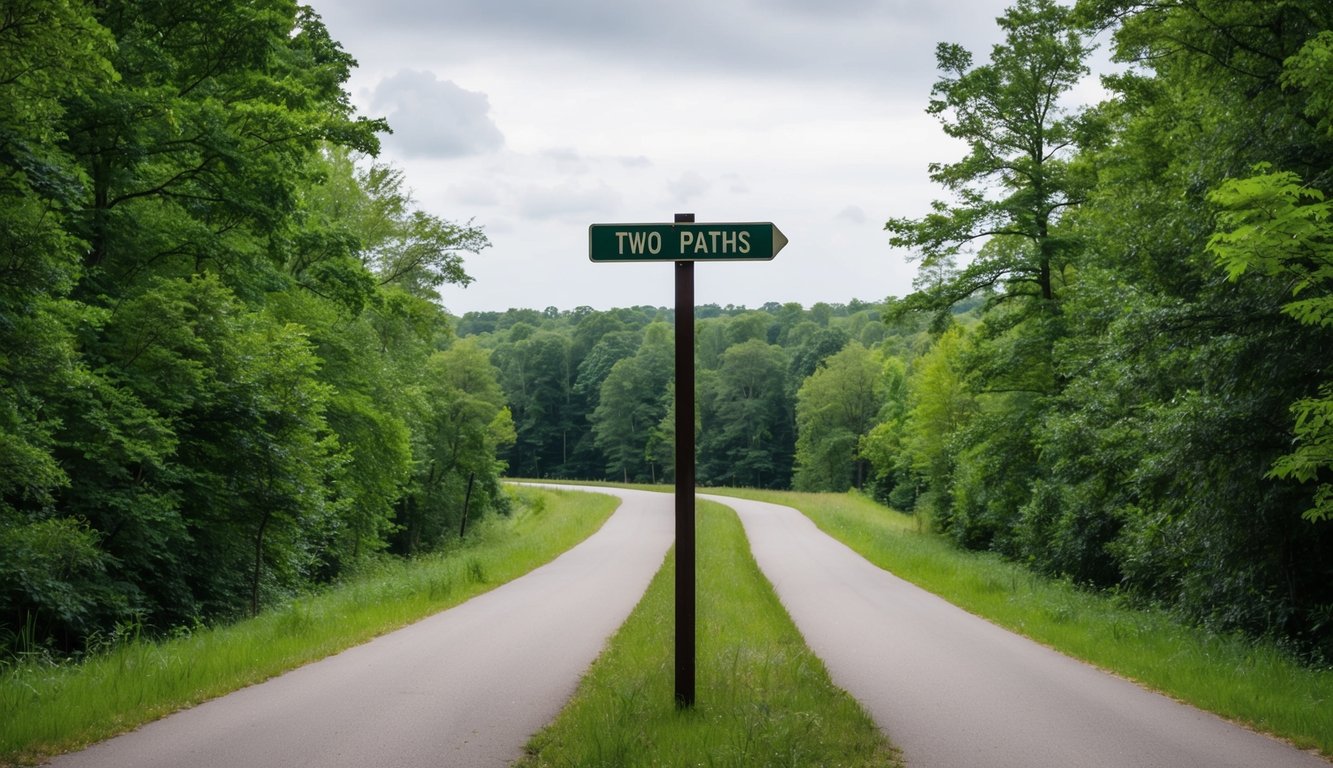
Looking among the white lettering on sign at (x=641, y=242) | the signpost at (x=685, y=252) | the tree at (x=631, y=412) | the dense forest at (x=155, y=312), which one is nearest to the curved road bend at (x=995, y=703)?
the signpost at (x=685, y=252)

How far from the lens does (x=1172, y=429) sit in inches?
518

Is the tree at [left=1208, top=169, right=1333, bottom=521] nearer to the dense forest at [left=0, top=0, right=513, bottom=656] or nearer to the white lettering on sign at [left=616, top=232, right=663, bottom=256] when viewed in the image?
the white lettering on sign at [left=616, top=232, right=663, bottom=256]

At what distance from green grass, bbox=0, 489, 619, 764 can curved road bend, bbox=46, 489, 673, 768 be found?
0.78 feet

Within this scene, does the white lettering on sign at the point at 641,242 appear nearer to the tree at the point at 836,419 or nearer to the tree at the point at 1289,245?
the tree at the point at 1289,245

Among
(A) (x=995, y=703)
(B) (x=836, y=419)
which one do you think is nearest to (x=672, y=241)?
(A) (x=995, y=703)

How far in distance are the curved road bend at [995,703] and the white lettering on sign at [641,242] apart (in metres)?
4.19

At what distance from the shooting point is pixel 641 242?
7.46 metres

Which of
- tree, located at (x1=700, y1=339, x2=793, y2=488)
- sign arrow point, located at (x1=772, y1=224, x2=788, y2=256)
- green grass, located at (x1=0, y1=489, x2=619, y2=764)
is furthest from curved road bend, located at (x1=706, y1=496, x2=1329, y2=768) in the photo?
tree, located at (x1=700, y1=339, x2=793, y2=488)

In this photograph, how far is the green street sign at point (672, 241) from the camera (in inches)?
292

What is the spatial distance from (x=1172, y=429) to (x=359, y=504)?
21.0 meters

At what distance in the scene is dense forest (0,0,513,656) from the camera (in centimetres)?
1145

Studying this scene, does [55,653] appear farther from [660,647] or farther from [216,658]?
[660,647]

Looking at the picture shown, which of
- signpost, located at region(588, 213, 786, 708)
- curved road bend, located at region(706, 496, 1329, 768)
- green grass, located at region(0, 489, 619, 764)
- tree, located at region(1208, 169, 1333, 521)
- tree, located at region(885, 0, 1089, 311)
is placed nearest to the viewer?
green grass, located at region(0, 489, 619, 764)

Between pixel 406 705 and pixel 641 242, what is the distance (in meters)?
4.49
